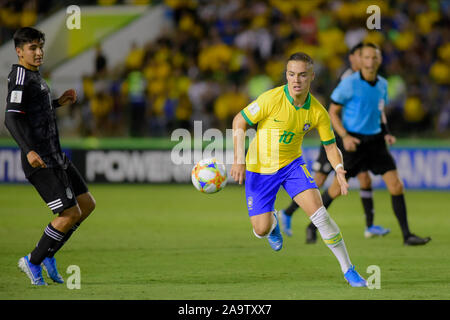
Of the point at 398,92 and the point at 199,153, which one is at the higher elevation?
the point at 398,92

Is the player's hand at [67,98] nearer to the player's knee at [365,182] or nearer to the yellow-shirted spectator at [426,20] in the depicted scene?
the player's knee at [365,182]

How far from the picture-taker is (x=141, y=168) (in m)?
18.5

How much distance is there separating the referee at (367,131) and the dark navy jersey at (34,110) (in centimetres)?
399

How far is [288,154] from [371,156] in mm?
2696

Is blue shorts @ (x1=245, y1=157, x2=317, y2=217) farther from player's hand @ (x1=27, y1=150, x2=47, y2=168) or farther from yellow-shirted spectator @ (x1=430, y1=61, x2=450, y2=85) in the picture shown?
yellow-shirted spectator @ (x1=430, y1=61, x2=450, y2=85)

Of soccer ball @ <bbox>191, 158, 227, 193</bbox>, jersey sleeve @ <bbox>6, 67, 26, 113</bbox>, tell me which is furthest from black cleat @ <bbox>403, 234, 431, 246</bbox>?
jersey sleeve @ <bbox>6, 67, 26, 113</bbox>

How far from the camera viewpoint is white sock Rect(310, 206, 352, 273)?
7039 millimetres

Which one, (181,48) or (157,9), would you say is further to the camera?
(157,9)

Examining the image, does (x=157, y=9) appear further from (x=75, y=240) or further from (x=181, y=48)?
(x=75, y=240)

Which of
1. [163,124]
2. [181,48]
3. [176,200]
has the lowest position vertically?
[176,200]

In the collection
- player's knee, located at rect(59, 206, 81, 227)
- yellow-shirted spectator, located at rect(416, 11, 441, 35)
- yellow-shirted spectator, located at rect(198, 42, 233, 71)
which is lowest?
player's knee, located at rect(59, 206, 81, 227)
